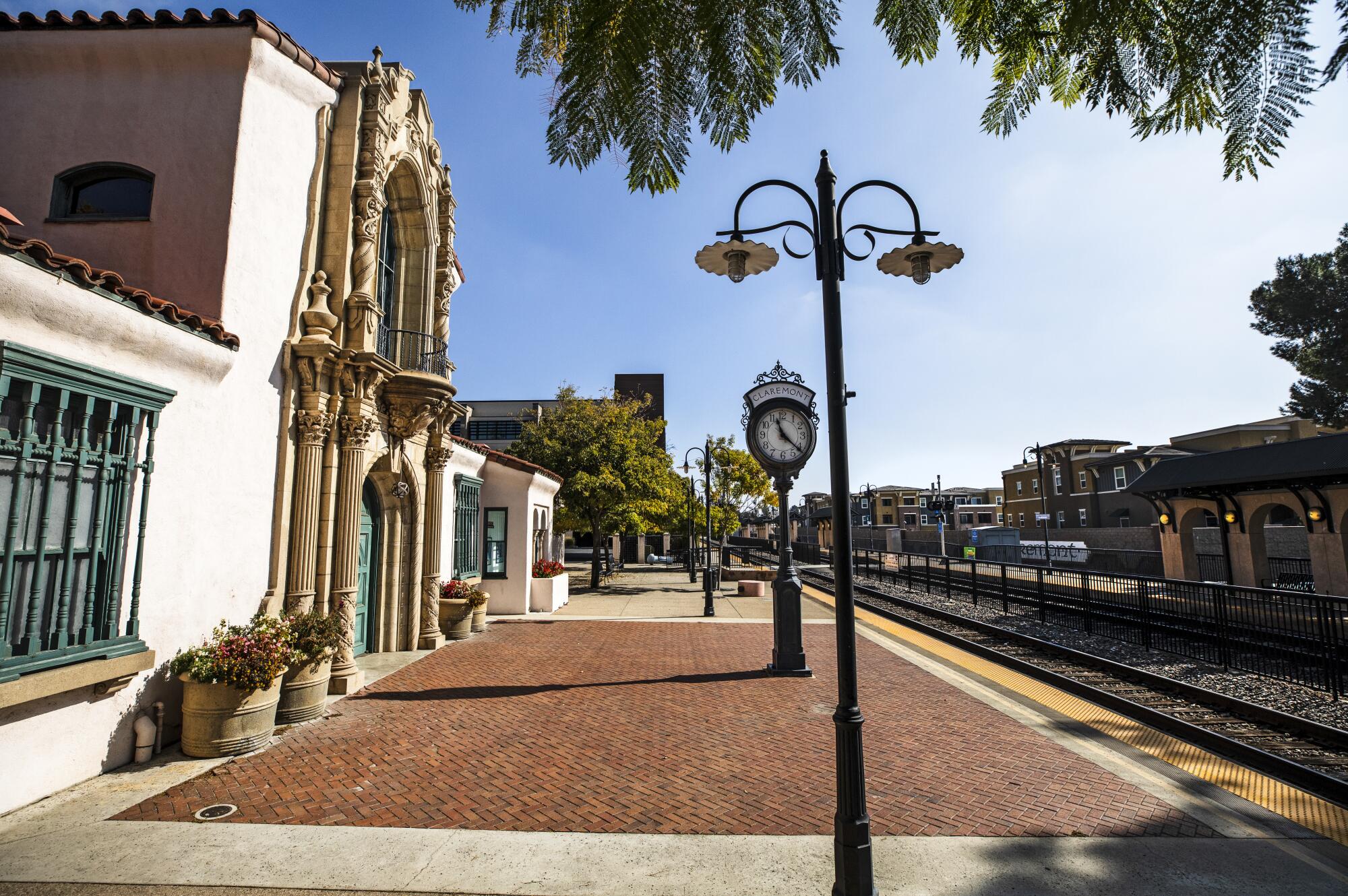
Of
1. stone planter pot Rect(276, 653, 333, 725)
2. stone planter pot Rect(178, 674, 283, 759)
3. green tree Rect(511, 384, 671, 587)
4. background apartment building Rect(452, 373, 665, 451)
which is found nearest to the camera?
stone planter pot Rect(178, 674, 283, 759)

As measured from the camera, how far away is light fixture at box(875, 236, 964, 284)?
16.5 ft

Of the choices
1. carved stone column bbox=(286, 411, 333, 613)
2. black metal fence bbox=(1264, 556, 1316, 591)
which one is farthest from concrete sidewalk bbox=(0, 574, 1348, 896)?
black metal fence bbox=(1264, 556, 1316, 591)

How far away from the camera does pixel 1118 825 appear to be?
5008 millimetres

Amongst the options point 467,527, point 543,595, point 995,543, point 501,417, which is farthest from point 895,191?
point 501,417

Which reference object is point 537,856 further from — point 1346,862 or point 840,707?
point 1346,862

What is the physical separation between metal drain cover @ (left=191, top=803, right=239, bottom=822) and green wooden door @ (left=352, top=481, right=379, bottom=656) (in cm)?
604

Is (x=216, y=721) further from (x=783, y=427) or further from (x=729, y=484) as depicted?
(x=729, y=484)

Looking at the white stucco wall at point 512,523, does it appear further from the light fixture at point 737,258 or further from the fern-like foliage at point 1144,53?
the fern-like foliage at point 1144,53

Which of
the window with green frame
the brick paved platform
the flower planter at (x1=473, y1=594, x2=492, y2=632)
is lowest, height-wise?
the brick paved platform

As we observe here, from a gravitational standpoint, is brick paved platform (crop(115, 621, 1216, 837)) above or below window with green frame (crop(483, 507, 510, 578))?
below

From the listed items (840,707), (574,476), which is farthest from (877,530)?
(840,707)

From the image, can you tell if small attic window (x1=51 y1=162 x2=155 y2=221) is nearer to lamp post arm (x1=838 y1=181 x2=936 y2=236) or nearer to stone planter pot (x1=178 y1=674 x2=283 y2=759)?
stone planter pot (x1=178 y1=674 x2=283 y2=759)

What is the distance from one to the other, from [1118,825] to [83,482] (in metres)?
9.51

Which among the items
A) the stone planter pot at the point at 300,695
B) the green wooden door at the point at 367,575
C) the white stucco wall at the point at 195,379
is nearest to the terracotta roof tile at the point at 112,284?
the white stucco wall at the point at 195,379
